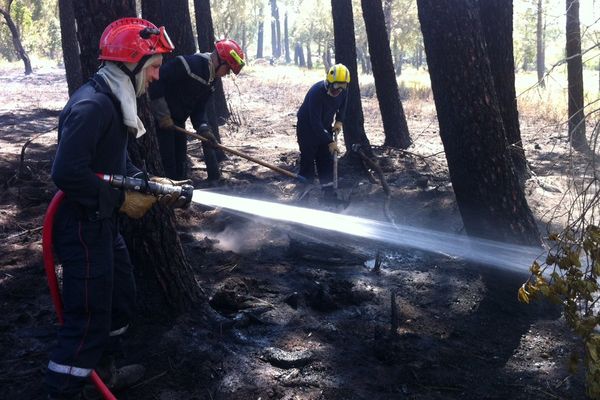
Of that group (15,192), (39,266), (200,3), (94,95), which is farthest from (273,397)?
(200,3)

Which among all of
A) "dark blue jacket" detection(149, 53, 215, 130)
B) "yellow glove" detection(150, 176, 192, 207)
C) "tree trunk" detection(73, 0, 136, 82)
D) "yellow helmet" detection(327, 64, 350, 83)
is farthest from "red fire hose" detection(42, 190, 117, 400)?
"yellow helmet" detection(327, 64, 350, 83)

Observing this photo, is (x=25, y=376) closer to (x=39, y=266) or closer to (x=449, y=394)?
(x=39, y=266)

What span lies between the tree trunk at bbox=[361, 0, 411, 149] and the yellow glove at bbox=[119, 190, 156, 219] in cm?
804

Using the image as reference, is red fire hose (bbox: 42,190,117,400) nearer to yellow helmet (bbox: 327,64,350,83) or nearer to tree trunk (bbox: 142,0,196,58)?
yellow helmet (bbox: 327,64,350,83)

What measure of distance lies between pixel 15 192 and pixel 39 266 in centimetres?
262

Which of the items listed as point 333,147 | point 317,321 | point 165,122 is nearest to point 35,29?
point 333,147

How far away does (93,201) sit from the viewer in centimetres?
296

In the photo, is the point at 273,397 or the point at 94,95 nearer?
the point at 94,95

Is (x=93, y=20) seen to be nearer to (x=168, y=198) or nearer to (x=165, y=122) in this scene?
(x=168, y=198)

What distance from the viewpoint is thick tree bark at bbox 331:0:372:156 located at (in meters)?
9.98

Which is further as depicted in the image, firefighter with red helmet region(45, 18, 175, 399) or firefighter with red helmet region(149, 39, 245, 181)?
firefighter with red helmet region(149, 39, 245, 181)

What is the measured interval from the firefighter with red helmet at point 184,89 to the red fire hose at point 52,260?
3.54m

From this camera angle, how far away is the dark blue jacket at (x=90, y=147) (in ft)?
9.27

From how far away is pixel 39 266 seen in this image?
5008 mm
